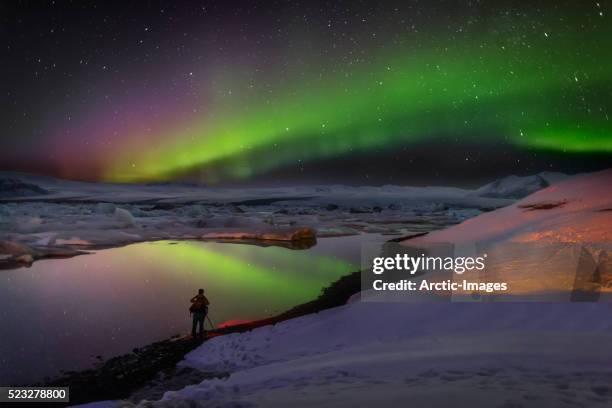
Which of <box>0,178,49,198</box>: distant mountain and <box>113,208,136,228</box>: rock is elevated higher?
<box>0,178,49,198</box>: distant mountain

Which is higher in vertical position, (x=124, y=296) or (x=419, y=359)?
(x=419, y=359)

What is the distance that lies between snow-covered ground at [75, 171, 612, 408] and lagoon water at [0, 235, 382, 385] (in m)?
2.75

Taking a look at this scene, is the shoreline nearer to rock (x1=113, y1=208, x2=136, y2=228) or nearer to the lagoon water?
the lagoon water

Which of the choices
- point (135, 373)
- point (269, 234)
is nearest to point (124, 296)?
point (135, 373)

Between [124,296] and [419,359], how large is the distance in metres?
12.8

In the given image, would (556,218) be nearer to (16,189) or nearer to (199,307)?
(199,307)

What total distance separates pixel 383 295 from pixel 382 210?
9564 centimetres

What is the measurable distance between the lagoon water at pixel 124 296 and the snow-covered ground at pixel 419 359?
2747 mm

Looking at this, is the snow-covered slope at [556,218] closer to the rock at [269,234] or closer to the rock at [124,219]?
the rock at [269,234]

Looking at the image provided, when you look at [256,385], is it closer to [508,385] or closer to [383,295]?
[508,385]

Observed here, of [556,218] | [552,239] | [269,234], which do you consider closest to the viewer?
[552,239]

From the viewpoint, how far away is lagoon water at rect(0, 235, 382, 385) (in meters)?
10.4

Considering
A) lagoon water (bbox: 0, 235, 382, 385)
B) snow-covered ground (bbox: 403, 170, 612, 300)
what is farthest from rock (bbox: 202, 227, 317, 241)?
snow-covered ground (bbox: 403, 170, 612, 300)

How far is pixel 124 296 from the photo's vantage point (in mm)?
16812
